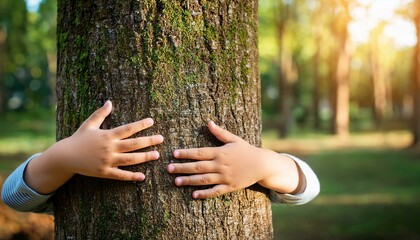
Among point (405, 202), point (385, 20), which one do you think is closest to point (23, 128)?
point (385, 20)

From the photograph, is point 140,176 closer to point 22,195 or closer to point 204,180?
point 204,180

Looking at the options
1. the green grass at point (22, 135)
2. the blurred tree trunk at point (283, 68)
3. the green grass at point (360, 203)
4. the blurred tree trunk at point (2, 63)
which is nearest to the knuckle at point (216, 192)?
the green grass at point (360, 203)

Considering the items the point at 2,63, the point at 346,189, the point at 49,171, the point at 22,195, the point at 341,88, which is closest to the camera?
the point at 49,171

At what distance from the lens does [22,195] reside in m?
1.77

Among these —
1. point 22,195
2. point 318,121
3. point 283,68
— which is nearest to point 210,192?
point 22,195

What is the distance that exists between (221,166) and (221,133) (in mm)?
115

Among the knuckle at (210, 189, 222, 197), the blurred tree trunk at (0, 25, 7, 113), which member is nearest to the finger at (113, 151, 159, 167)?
the knuckle at (210, 189, 222, 197)

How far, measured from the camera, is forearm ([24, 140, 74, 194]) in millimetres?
1599

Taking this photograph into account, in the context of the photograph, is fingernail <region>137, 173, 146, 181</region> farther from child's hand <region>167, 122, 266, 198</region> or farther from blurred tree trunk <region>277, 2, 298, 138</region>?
blurred tree trunk <region>277, 2, 298, 138</region>

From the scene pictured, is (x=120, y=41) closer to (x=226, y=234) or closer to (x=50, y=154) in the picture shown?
(x=50, y=154)

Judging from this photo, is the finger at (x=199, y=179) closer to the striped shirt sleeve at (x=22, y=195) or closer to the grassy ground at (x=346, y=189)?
the striped shirt sleeve at (x=22, y=195)

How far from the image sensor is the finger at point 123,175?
1.52 m

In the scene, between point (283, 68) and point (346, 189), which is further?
point (283, 68)

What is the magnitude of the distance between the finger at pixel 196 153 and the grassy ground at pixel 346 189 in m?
3.92
